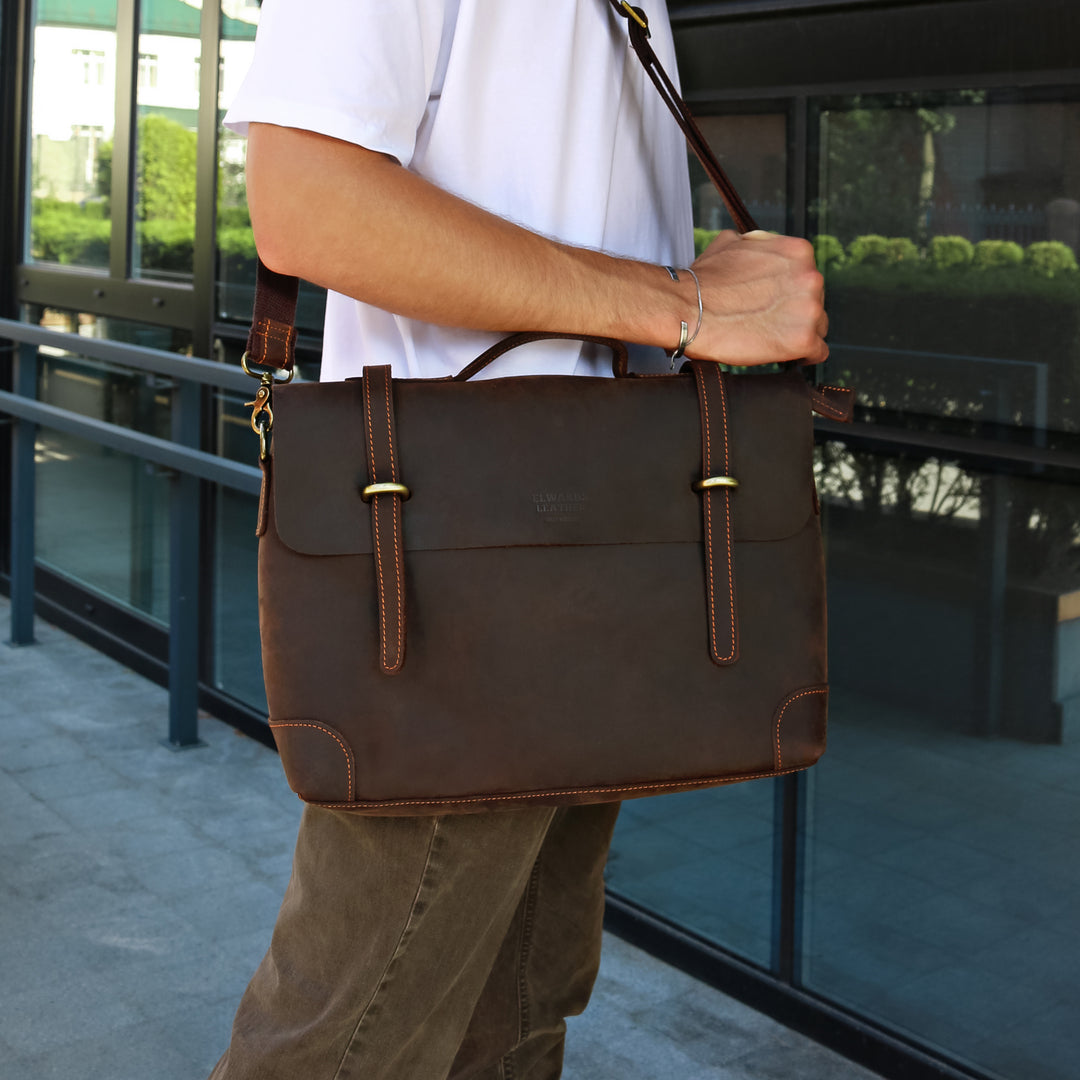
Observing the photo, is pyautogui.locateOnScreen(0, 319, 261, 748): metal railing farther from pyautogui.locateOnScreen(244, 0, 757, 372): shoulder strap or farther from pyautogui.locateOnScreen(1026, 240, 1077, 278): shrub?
pyautogui.locateOnScreen(244, 0, 757, 372): shoulder strap

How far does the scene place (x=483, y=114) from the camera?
4.00ft

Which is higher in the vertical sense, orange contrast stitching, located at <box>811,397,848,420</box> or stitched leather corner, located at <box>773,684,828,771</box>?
orange contrast stitching, located at <box>811,397,848,420</box>

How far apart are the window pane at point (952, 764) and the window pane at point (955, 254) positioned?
12 cm

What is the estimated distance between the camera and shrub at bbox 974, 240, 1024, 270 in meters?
1.97

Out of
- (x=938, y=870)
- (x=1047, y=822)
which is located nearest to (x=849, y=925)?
(x=938, y=870)

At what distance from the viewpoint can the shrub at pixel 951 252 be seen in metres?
2.03

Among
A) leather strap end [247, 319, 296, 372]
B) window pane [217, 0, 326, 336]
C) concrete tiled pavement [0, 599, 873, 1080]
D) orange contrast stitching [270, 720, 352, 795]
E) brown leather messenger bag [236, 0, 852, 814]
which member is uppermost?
window pane [217, 0, 326, 336]

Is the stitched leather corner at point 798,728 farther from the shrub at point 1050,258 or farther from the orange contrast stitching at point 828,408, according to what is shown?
the shrub at point 1050,258

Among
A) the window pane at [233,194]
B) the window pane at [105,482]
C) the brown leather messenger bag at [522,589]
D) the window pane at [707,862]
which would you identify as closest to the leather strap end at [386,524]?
the brown leather messenger bag at [522,589]

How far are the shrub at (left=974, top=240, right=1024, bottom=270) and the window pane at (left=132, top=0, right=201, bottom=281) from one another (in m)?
2.57

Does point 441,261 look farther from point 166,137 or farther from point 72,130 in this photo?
point 72,130

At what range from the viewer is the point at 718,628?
1201 mm

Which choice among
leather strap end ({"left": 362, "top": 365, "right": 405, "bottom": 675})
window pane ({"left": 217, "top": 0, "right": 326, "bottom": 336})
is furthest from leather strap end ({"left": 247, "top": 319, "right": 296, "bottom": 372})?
window pane ({"left": 217, "top": 0, "right": 326, "bottom": 336})

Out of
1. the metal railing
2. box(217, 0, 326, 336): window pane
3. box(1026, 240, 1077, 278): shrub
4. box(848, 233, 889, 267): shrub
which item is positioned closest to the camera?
box(1026, 240, 1077, 278): shrub
